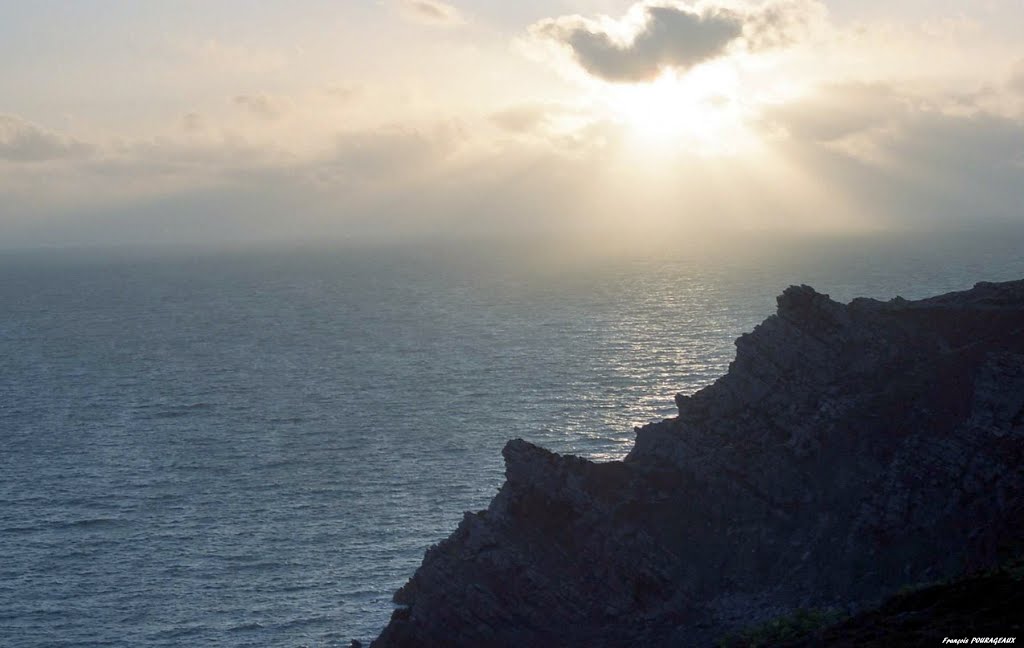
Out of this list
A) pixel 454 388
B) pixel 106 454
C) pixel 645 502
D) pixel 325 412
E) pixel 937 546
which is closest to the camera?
pixel 937 546

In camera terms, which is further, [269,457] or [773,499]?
[269,457]

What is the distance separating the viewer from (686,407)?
63.9 m

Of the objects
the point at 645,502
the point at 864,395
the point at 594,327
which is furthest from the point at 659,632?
the point at 594,327

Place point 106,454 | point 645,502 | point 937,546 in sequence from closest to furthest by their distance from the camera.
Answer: point 937,546 → point 645,502 → point 106,454

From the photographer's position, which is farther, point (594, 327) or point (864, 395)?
point (594, 327)

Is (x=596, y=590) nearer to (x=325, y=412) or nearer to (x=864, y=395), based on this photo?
(x=864, y=395)

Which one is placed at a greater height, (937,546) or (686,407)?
(686,407)

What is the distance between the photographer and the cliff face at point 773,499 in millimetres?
53469

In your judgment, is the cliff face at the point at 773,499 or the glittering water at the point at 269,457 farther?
the glittering water at the point at 269,457

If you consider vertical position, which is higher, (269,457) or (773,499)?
(773,499)

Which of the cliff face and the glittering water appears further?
the glittering water

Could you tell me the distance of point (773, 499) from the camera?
58.9 m

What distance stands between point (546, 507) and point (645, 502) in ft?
19.2

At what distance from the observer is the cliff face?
53.5 meters
